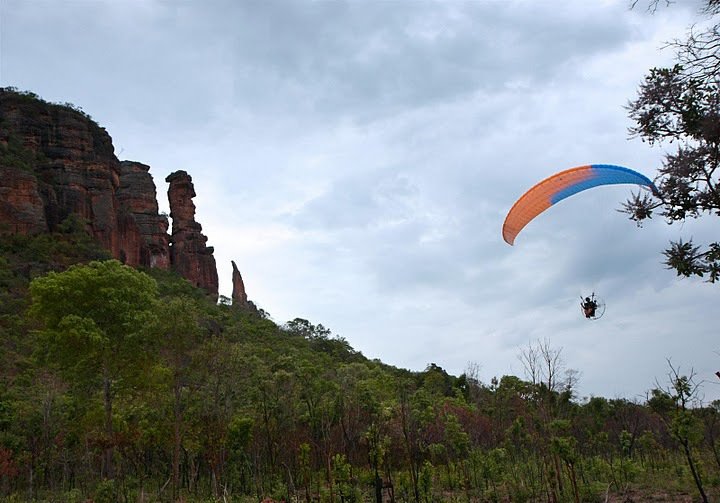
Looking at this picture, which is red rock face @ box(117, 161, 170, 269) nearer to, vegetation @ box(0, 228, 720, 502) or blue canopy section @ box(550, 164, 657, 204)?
vegetation @ box(0, 228, 720, 502)

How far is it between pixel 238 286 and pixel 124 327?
60146mm

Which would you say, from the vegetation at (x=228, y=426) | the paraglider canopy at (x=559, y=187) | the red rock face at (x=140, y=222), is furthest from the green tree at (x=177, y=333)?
the red rock face at (x=140, y=222)

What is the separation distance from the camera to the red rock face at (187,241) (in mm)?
75562

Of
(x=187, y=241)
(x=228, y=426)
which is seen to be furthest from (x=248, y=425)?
(x=187, y=241)

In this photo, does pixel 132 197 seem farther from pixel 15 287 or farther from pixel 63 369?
pixel 63 369

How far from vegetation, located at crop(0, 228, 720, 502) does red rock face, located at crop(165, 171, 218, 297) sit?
138ft

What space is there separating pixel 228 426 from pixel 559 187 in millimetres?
15942

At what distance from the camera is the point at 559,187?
1509 centimetres

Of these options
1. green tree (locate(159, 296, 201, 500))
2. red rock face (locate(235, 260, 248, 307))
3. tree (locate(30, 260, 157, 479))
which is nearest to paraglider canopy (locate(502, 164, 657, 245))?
green tree (locate(159, 296, 201, 500))

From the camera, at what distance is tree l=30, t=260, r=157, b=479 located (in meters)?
20.1

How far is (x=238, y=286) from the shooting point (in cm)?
8056

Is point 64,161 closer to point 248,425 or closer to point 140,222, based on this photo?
point 140,222

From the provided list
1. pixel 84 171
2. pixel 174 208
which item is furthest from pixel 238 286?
pixel 84 171

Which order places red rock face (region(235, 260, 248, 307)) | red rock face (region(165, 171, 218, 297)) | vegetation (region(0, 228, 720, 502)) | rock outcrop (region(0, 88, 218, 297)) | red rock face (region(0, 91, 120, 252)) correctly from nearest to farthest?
vegetation (region(0, 228, 720, 502)) < rock outcrop (region(0, 88, 218, 297)) < red rock face (region(0, 91, 120, 252)) < red rock face (region(165, 171, 218, 297)) < red rock face (region(235, 260, 248, 307))
